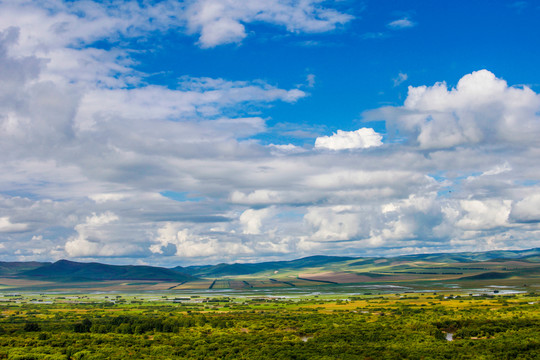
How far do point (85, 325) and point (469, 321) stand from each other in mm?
117546

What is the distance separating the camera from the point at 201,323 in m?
148

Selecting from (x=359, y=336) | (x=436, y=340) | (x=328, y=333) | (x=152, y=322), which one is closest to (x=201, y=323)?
(x=152, y=322)

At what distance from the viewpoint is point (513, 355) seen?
87.7m

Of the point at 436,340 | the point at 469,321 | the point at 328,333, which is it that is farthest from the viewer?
the point at 469,321

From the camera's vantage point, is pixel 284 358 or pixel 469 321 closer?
pixel 284 358

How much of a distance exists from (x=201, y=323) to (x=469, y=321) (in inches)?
3256

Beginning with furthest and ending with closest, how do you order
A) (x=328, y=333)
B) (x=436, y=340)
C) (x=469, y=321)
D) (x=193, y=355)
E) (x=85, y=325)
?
(x=85, y=325)
(x=469, y=321)
(x=328, y=333)
(x=436, y=340)
(x=193, y=355)

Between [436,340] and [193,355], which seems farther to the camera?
[436,340]

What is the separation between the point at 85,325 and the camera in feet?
468

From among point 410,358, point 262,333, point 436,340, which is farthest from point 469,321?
point 262,333

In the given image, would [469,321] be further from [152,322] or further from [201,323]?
[152,322]

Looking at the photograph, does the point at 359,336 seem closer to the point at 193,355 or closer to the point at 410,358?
the point at 410,358

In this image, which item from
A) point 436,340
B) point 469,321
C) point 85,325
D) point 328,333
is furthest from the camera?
point 85,325

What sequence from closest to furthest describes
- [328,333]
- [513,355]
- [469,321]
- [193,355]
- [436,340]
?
1. [513,355]
2. [193,355]
3. [436,340]
4. [328,333]
5. [469,321]
